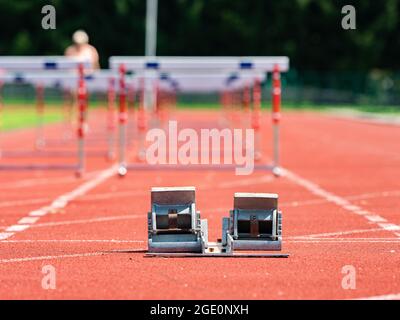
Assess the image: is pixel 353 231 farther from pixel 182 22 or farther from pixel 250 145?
pixel 182 22

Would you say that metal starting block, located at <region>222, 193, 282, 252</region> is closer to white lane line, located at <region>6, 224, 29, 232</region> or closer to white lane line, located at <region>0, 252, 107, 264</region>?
white lane line, located at <region>0, 252, 107, 264</region>

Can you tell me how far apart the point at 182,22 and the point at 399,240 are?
81951 millimetres

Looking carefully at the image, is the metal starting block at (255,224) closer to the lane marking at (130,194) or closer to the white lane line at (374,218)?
the white lane line at (374,218)

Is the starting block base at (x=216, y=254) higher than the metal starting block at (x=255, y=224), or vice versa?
the metal starting block at (x=255, y=224)

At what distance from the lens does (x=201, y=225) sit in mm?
9312

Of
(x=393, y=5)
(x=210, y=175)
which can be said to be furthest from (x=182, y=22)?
(x=210, y=175)

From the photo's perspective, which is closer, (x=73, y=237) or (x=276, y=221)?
(x=276, y=221)

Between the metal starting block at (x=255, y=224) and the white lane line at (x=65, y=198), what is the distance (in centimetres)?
231

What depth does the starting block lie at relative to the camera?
9.12 m

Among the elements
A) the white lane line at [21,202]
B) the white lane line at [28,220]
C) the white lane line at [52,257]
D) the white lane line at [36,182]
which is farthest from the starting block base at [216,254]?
the white lane line at [36,182]

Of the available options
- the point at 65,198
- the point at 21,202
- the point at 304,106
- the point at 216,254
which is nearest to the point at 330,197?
the point at 65,198

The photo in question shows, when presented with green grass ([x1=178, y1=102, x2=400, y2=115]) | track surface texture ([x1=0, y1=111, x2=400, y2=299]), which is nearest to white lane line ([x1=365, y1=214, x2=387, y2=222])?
track surface texture ([x1=0, y1=111, x2=400, y2=299])

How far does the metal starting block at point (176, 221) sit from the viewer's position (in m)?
9.15
